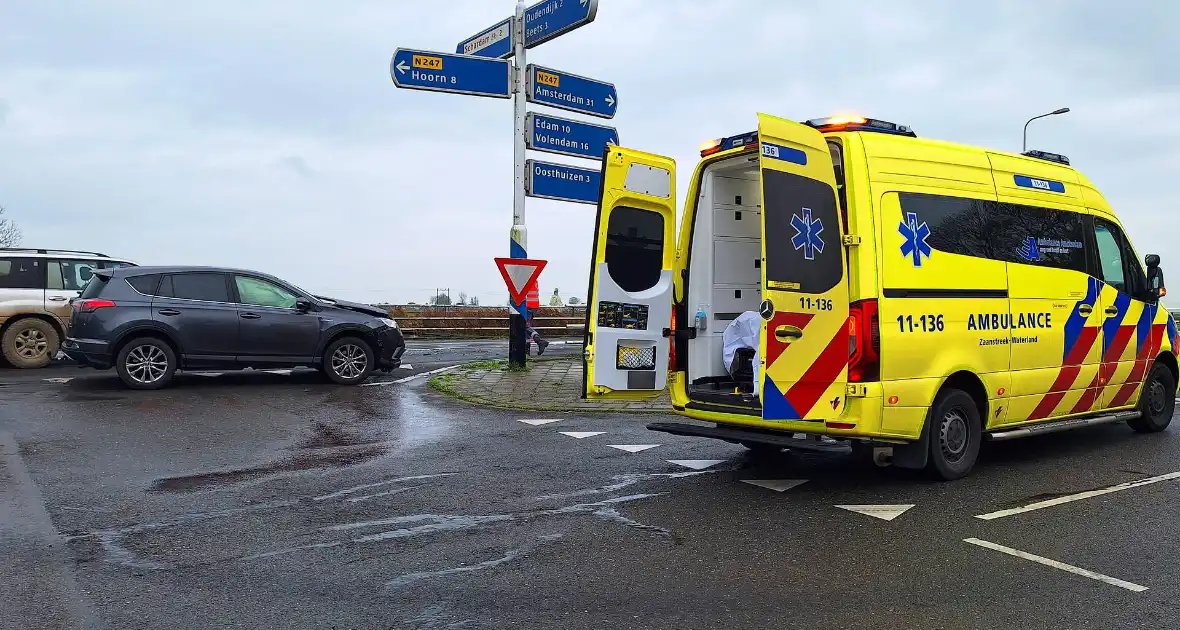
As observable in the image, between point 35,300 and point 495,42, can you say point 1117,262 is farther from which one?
point 35,300

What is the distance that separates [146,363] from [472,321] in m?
15.3

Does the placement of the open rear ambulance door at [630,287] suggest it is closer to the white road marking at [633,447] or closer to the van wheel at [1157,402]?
the white road marking at [633,447]

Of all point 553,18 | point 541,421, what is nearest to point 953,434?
point 541,421

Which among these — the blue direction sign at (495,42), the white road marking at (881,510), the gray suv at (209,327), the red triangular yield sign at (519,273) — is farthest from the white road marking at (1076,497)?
the blue direction sign at (495,42)

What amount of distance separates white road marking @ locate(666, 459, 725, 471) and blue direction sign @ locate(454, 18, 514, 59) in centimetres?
986

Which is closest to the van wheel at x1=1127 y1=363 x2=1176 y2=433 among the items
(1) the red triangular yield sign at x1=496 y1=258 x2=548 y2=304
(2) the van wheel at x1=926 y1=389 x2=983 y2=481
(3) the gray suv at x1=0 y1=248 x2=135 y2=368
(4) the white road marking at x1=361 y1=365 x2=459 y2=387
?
(2) the van wheel at x1=926 y1=389 x2=983 y2=481

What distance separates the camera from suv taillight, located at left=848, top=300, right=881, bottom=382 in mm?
5738

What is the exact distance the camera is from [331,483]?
6371mm

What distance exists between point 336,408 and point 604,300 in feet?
15.3

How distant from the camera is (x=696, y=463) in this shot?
23.5ft

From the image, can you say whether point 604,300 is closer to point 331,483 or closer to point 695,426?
point 695,426

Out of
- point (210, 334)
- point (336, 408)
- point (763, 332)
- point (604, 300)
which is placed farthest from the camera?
point (210, 334)

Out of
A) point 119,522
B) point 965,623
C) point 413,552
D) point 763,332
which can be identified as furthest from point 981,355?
point 119,522

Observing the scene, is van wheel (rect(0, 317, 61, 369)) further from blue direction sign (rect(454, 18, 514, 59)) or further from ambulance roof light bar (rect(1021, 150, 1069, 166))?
ambulance roof light bar (rect(1021, 150, 1069, 166))
